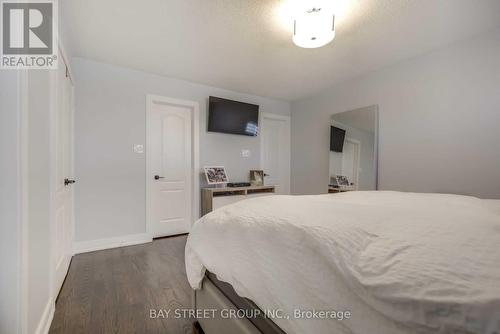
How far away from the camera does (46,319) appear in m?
1.40

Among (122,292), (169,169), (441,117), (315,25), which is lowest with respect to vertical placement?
(122,292)

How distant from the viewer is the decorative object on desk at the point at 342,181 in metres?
3.28

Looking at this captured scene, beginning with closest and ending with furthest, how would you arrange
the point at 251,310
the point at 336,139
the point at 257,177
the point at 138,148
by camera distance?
1. the point at 251,310
2. the point at 138,148
3. the point at 336,139
4. the point at 257,177

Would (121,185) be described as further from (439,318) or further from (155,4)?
(439,318)

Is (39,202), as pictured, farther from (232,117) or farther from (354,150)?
(354,150)

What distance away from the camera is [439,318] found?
0.46 meters

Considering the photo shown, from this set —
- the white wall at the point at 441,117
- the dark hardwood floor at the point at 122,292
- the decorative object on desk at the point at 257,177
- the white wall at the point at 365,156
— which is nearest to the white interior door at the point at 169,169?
the dark hardwood floor at the point at 122,292

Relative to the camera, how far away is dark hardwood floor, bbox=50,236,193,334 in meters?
1.47

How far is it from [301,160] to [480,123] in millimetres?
2419

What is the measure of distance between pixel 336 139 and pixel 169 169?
8.53 ft

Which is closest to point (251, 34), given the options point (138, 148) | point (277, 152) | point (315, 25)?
point (315, 25)

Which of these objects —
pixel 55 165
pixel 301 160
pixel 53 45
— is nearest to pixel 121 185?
pixel 55 165

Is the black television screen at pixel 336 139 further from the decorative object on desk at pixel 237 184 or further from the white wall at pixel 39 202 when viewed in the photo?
the white wall at pixel 39 202

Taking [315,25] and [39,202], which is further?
[315,25]
